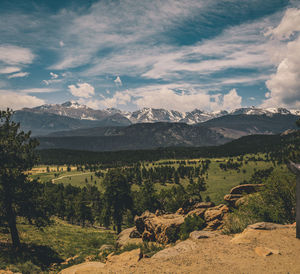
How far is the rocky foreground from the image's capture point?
1139cm

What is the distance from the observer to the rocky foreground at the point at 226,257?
1139 cm

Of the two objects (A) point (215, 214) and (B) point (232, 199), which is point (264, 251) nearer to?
(A) point (215, 214)

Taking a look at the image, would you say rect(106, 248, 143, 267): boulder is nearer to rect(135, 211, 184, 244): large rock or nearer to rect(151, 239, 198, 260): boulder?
rect(151, 239, 198, 260): boulder

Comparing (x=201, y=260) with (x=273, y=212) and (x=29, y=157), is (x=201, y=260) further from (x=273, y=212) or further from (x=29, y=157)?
(x=29, y=157)

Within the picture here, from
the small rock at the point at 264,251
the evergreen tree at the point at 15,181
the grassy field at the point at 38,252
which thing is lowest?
the grassy field at the point at 38,252

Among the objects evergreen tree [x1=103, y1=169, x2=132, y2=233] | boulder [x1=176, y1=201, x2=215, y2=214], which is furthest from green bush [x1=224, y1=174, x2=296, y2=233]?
evergreen tree [x1=103, y1=169, x2=132, y2=233]

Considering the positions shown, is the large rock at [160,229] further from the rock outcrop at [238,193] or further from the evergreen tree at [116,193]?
the evergreen tree at [116,193]

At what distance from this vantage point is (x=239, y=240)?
48.4 feet

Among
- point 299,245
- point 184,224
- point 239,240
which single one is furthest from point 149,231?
point 299,245

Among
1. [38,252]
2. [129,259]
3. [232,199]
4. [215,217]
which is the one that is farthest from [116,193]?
[129,259]

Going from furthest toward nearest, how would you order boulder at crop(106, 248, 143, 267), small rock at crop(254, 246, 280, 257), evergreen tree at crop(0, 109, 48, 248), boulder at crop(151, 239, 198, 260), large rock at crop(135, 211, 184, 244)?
large rock at crop(135, 211, 184, 244) < evergreen tree at crop(0, 109, 48, 248) < boulder at crop(151, 239, 198, 260) < boulder at crop(106, 248, 143, 267) < small rock at crop(254, 246, 280, 257)

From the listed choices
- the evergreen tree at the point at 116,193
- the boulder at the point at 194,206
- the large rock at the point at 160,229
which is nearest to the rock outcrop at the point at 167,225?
the large rock at the point at 160,229

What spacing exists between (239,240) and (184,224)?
11.6 m

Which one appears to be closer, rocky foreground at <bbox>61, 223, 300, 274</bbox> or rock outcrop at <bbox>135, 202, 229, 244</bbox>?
rocky foreground at <bbox>61, 223, 300, 274</bbox>
